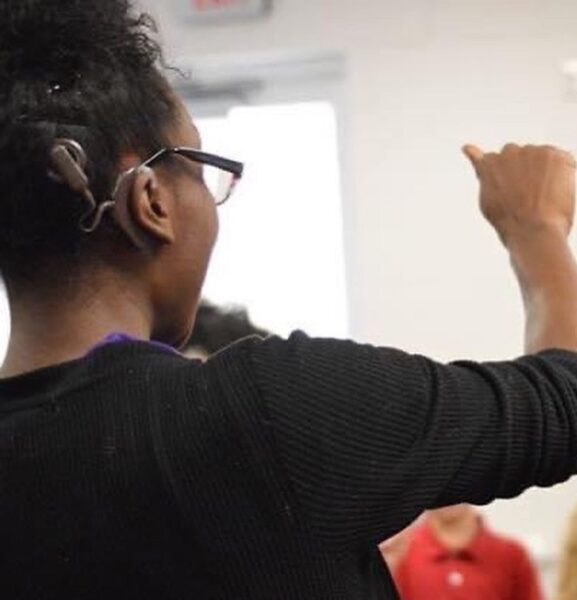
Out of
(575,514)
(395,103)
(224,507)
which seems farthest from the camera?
(395,103)

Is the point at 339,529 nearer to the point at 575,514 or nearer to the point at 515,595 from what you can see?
the point at 575,514

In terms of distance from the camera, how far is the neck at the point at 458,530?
259 centimetres

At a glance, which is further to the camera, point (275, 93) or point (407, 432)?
point (275, 93)

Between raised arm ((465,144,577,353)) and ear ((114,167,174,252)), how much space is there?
0.25 m

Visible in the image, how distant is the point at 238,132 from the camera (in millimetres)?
3061

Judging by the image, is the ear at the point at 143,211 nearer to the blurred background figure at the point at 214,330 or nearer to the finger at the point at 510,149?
the finger at the point at 510,149

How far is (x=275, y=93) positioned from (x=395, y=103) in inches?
13.8

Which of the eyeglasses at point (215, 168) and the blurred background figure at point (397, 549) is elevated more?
the eyeglasses at point (215, 168)

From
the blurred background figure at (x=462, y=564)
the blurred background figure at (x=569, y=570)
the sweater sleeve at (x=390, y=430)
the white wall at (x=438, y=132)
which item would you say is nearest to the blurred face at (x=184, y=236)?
the sweater sleeve at (x=390, y=430)

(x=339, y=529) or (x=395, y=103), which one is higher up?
(x=395, y=103)

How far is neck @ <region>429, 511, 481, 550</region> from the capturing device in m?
2.59

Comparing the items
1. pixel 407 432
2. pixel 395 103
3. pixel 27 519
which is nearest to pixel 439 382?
pixel 407 432

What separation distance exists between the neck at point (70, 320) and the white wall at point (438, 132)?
7.24ft


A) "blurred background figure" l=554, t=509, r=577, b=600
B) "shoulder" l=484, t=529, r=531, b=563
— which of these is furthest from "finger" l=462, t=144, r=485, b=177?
"shoulder" l=484, t=529, r=531, b=563
